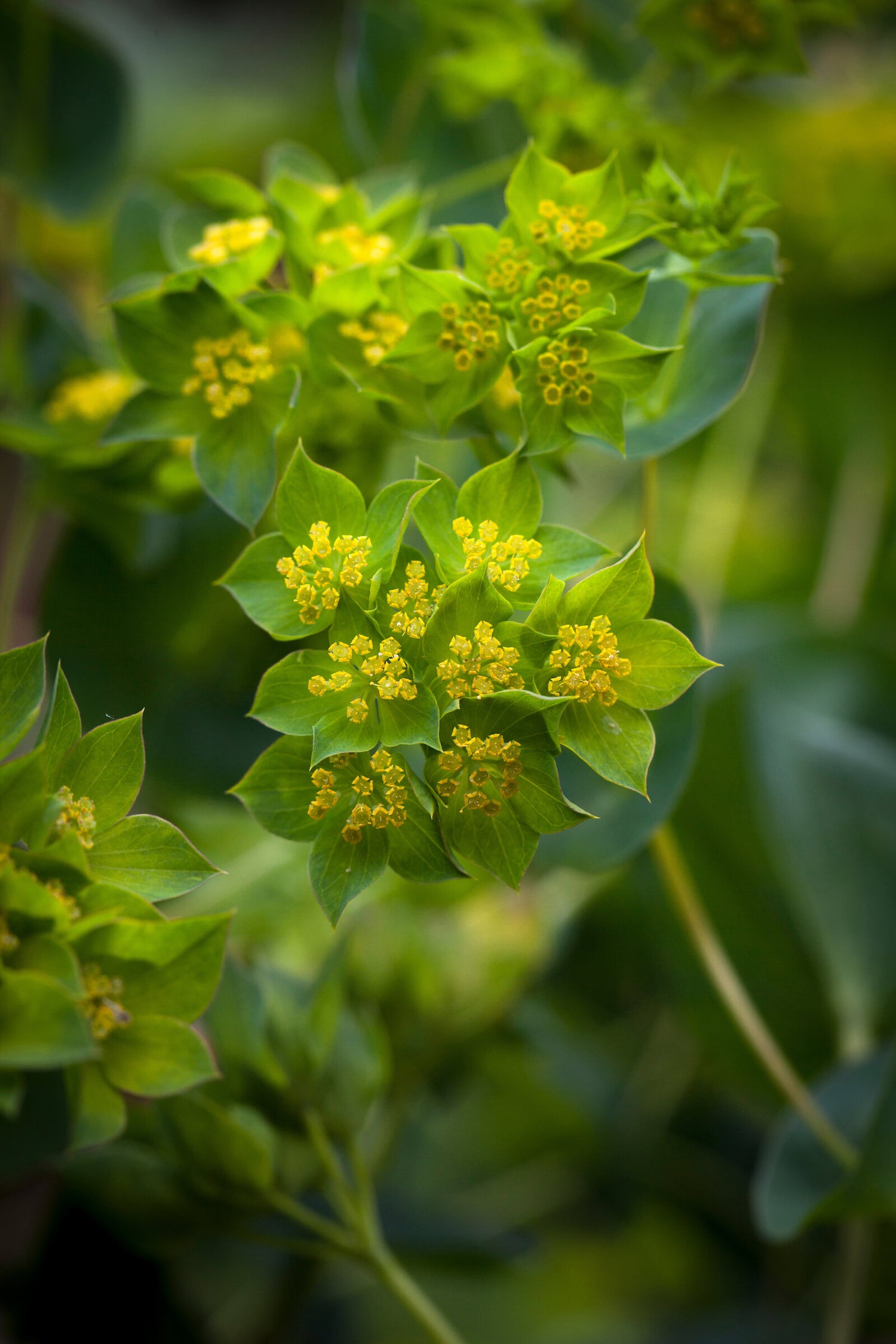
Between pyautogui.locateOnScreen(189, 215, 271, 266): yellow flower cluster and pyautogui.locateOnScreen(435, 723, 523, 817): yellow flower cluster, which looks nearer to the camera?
pyautogui.locateOnScreen(435, 723, 523, 817): yellow flower cluster

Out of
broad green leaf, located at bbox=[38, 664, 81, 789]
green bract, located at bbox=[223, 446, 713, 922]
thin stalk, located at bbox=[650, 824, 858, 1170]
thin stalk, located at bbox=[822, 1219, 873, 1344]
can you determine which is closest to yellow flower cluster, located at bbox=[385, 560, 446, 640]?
green bract, located at bbox=[223, 446, 713, 922]

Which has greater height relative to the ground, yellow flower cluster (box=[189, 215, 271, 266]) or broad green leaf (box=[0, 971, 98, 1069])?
yellow flower cluster (box=[189, 215, 271, 266])

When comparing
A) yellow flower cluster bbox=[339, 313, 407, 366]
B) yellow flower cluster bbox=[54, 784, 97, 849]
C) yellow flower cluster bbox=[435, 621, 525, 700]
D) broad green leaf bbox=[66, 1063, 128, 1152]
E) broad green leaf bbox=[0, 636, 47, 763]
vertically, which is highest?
yellow flower cluster bbox=[339, 313, 407, 366]

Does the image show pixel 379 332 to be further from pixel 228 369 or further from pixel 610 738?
pixel 610 738

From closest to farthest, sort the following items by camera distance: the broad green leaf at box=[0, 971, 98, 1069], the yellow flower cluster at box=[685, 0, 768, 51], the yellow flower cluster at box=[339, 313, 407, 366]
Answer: the broad green leaf at box=[0, 971, 98, 1069]
the yellow flower cluster at box=[339, 313, 407, 366]
the yellow flower cluster at box=[685, 0, 768, 51]

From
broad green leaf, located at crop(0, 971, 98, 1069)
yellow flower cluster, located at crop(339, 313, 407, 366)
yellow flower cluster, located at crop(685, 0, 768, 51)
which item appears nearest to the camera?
broad green leaf, located at crop(0, 971, 98, 1069)

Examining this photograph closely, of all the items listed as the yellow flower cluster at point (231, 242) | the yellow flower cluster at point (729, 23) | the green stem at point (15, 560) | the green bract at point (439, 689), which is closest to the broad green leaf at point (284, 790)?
the green bract at point (439, 689)

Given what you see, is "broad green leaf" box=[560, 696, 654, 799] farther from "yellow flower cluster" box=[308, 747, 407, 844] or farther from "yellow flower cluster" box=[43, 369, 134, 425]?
"yellow flower cluster" box=[43, 369, 134, 425]
